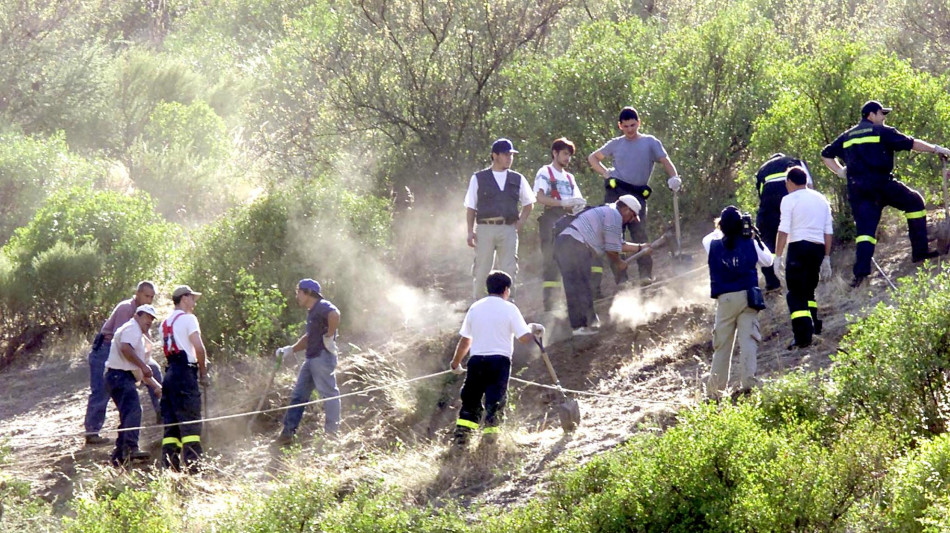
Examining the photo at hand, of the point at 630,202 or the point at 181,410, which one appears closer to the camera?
the point at 181,410

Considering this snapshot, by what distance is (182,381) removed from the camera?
11898mm

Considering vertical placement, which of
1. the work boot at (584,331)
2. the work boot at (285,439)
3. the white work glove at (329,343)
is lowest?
the work boot at (285,439)

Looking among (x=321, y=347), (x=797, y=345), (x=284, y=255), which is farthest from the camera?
(x=284, y=255)

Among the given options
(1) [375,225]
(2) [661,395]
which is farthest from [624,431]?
(1) [375,225]

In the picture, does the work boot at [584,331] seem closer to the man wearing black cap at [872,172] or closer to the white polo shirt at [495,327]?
the man wearing black cap at [872,172]

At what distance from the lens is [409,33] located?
64.6ft

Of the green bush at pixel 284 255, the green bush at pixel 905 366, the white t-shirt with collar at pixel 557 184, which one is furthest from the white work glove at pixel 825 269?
the green bush at pixel 284 255

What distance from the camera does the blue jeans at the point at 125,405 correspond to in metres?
12.6

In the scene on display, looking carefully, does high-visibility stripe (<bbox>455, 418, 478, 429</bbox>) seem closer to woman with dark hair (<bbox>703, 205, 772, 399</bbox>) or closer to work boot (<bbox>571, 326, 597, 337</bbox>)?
woman with dark hair (<bbox>703, 205, 772, 399</bbox>)

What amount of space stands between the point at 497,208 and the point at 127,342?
3.68 m

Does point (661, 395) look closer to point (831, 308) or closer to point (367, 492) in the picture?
point (831, 308)

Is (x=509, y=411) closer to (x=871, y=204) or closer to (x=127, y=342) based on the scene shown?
(x=127, y=342)

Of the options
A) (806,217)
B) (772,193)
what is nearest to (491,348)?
(806,217)

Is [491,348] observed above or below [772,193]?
below
